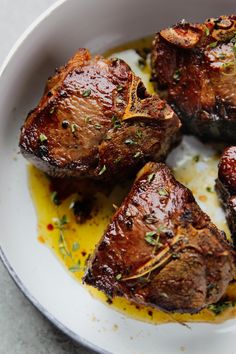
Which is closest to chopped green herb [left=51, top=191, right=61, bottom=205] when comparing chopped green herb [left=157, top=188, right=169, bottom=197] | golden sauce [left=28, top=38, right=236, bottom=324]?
golden sauce [left=28, top=38, right=236, bottom=324]

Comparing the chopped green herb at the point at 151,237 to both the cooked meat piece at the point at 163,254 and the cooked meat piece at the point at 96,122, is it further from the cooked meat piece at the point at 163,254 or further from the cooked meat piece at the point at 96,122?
the cooked meat piece at the point at 96,122

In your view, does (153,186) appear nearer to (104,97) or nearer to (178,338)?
(104,97)

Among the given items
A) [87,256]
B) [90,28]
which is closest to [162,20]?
[90,28]

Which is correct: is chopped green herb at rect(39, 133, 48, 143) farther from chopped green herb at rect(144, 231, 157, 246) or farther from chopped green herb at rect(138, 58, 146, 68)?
chopped green herb at rect(138, 58, 146, 68)

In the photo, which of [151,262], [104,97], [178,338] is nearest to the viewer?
[151,262]

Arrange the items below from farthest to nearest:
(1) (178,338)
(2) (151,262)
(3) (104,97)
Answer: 1. (1) (178,338)
2. (3) (104,97)
3. (2) (151,262)
